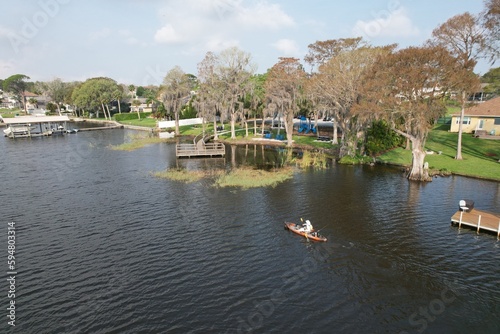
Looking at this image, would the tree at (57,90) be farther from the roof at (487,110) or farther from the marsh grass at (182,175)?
the roof at (487,110)

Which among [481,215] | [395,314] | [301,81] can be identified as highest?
[301,81]

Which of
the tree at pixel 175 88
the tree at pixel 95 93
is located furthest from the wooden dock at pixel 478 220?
the tree at pixel 95 93

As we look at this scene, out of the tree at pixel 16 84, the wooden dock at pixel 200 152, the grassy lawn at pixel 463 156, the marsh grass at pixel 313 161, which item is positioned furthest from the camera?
the tree at pixel 16 84

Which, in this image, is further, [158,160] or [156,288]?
[158,160]

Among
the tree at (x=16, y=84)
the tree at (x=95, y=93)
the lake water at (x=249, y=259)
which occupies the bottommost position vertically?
the lake water at (x=249, y=259)

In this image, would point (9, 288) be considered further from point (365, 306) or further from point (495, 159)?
point (495, 159)

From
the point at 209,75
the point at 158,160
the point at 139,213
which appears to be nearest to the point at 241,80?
the point at 209,75

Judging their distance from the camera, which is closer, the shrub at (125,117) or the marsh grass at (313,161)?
the marsh grass at (313,161)

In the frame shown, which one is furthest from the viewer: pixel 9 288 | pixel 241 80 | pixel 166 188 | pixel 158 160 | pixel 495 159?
pixel 241 80
